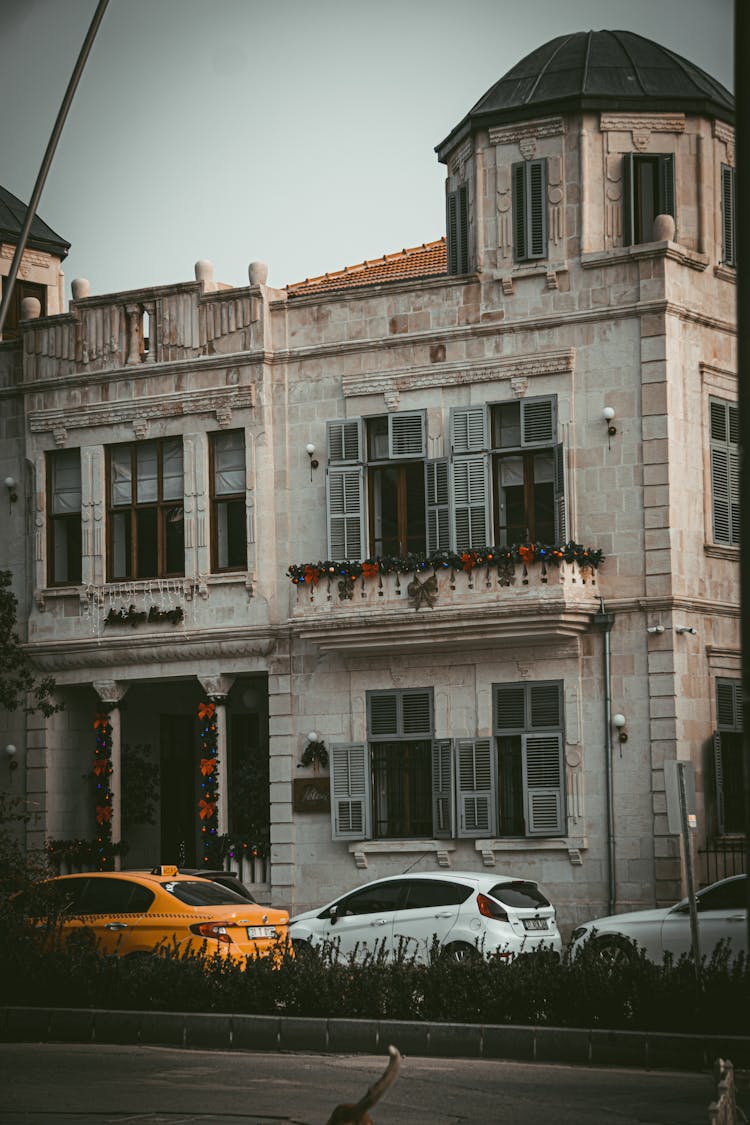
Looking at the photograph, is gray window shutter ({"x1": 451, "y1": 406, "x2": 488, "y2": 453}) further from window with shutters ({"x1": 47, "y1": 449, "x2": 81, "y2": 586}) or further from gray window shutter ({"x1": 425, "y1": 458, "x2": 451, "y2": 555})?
window with shutters ({"x1": 47, "y1": 449, "x2": 81, "y2": 586})

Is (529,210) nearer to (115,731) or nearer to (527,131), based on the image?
(527,131)

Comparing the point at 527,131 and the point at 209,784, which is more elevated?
the point at 527,131

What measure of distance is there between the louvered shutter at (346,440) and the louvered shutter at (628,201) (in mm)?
5334

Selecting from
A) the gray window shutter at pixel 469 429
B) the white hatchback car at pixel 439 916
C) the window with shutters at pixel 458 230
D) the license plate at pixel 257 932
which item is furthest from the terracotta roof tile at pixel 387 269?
the license plate at pixel 257 932

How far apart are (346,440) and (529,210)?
190 inches

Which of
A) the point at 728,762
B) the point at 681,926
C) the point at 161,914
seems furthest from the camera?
the point at 728,762

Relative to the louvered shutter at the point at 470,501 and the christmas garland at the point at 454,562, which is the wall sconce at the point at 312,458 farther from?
the louvered shutter at the point at 470,501

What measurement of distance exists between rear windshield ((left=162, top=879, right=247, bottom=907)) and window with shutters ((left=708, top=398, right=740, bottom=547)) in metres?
11.5

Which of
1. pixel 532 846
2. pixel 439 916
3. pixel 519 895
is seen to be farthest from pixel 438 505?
pixel 439 916

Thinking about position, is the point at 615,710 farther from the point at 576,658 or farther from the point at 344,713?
the point at 344,713

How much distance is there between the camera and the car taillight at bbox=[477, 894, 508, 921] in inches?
929

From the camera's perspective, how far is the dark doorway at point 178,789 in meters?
35.0

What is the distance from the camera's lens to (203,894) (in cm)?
2180

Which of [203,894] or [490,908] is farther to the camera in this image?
[490,908]
